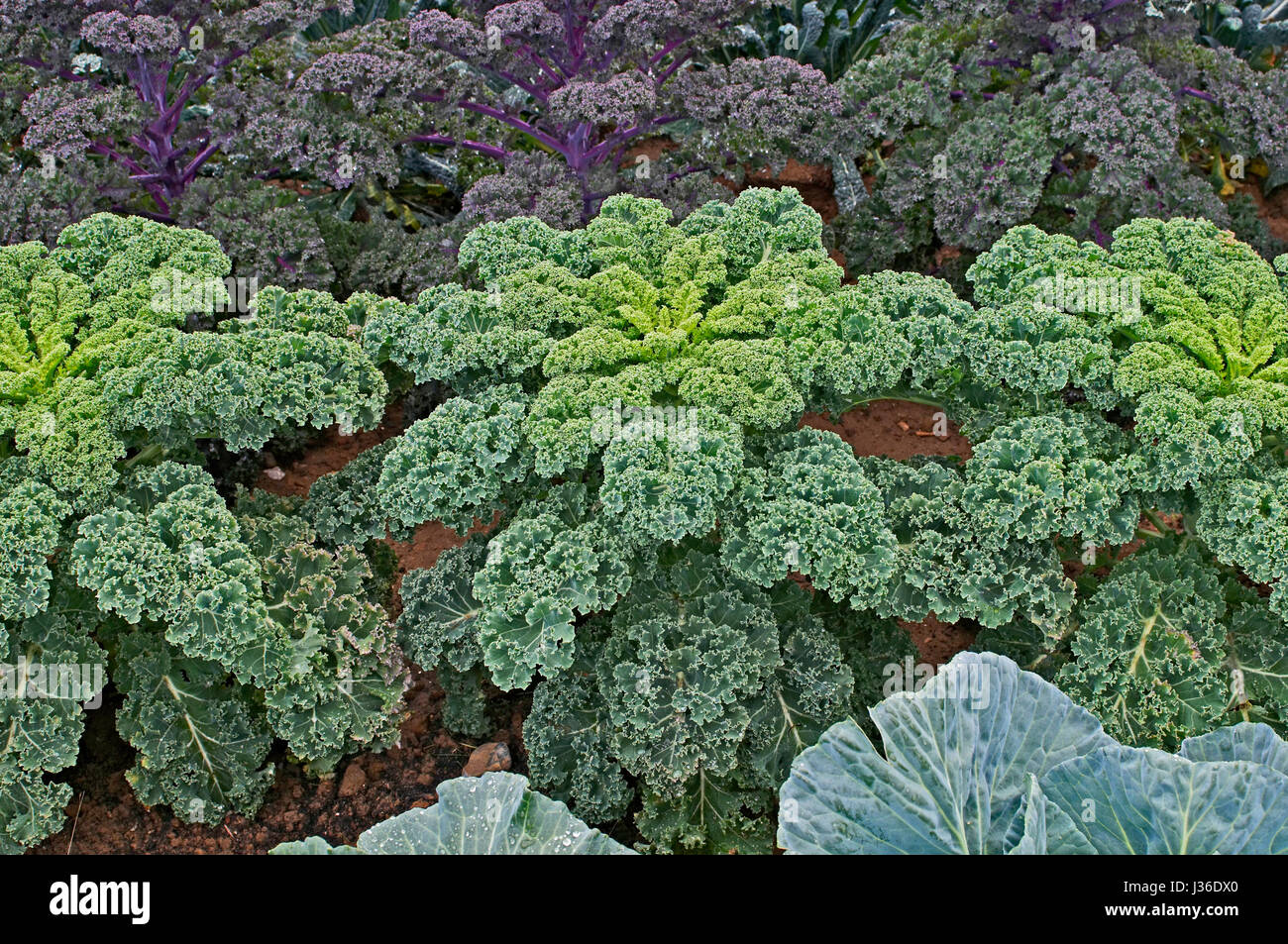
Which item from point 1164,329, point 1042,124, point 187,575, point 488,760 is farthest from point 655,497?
→ point 1042,124

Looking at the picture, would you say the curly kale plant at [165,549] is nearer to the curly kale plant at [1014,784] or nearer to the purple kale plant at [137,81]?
the purple kale plant at [137,81]

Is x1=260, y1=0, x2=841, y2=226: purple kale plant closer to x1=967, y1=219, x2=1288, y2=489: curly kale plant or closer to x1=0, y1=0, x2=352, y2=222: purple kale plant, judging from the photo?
x1=0, y1=0, x2=352, y2=222: purple kale plant

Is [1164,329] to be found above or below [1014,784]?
above

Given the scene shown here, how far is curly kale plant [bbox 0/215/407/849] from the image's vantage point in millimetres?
4926

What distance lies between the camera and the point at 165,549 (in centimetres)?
491

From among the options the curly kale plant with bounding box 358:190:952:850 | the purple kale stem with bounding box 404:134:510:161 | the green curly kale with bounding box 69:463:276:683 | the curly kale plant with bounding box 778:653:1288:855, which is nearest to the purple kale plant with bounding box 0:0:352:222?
the purple kale stem with bounding box 404:134:510:161

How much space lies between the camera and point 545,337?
5.46 metres

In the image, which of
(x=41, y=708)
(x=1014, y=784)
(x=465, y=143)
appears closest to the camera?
(x=1014, y=784)

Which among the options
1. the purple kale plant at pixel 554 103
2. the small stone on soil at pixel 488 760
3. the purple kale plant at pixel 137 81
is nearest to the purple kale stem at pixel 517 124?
the purple kale plant at pixel 554 103

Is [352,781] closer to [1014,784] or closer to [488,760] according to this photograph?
[488,760]

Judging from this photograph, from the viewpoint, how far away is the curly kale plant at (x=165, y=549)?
493 cm

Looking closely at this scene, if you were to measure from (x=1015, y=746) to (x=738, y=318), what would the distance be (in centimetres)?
229

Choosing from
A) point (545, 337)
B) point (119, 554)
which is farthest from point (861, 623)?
point (119, 554)
